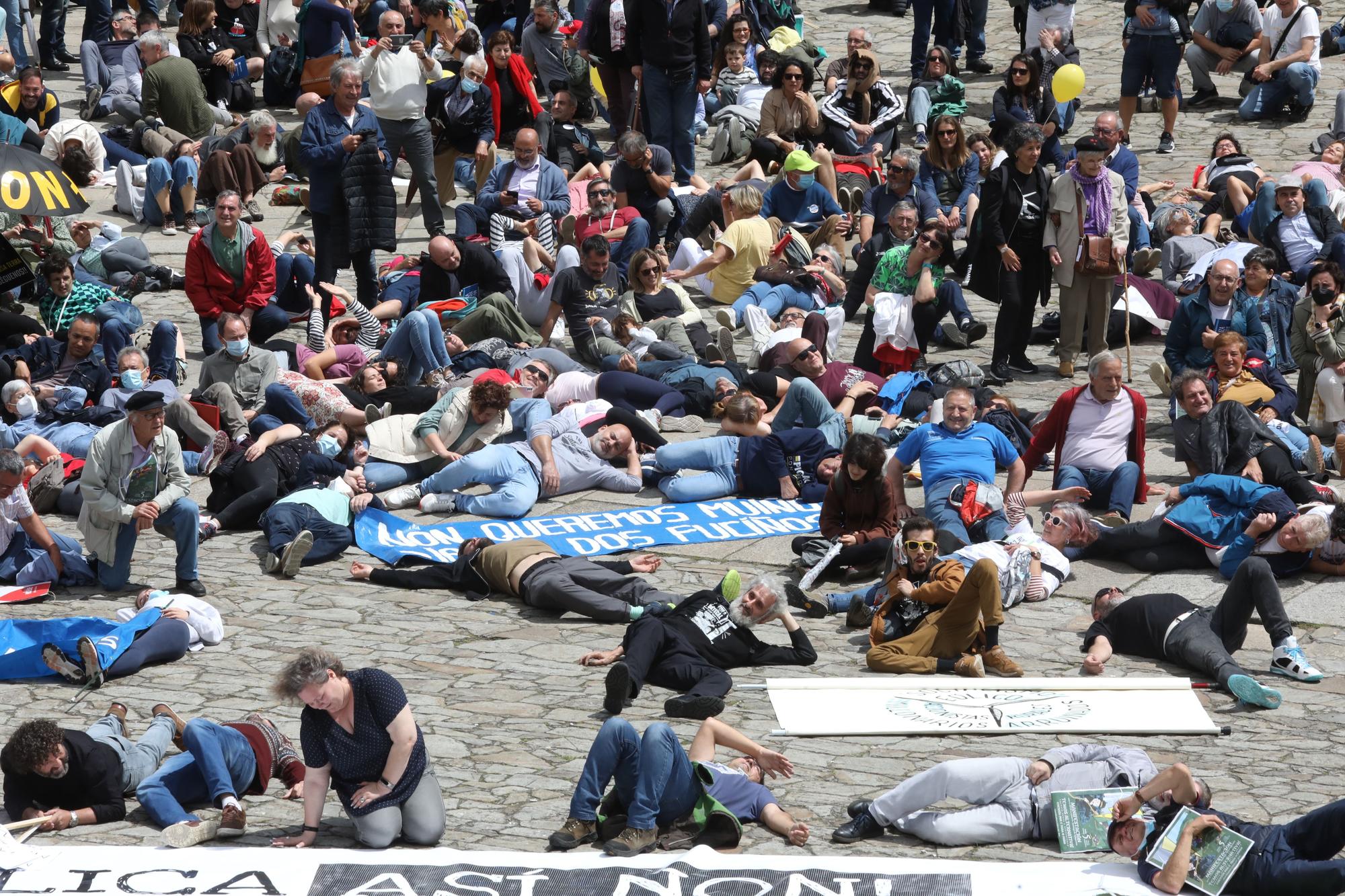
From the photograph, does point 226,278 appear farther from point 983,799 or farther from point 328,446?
point 983,799

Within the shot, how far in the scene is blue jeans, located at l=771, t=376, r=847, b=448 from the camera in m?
13.8

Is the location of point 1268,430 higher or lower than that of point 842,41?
lower

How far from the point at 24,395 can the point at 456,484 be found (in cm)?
345

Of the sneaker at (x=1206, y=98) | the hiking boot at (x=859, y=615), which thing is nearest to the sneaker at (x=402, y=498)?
the hiking boot at (x=859, y=615)

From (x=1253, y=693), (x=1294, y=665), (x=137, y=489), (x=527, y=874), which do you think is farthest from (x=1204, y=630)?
(x=137, y=489)

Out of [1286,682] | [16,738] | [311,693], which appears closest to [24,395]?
[16,738]

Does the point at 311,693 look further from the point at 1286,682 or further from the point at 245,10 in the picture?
the point at 245,10

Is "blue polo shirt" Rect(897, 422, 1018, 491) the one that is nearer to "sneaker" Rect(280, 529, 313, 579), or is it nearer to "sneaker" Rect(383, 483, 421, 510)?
"sneaker" Rect(383, 483, 421, 510)

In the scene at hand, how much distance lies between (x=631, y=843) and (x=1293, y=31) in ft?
51.7

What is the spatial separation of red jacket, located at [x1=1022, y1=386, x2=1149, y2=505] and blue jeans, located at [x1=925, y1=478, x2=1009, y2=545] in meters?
0.71

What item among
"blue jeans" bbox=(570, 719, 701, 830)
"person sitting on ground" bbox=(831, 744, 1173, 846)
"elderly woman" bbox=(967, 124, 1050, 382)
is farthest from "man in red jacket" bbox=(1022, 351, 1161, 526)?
"blue jeans" bbox=(570, 719, 701, 830)

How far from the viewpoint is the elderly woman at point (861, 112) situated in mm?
19578

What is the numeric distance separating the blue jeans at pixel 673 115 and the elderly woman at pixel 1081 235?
4.82 meters

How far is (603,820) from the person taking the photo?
865 centimetres
